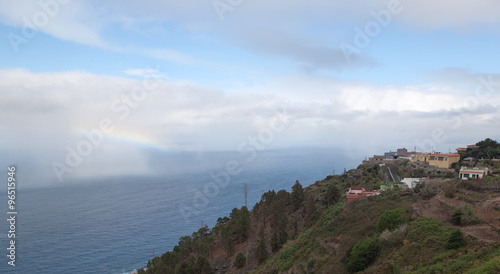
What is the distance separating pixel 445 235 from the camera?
44.7 ft

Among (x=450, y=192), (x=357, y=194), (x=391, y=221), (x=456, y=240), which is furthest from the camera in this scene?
(x=357, y=194)

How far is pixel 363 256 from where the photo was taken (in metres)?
14.4

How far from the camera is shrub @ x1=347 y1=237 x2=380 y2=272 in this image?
1427 cm

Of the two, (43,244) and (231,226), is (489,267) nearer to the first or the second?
(231,226)

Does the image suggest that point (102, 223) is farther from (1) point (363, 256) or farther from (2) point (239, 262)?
(1) point (363, 256)

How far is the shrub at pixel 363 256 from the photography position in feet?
46.8

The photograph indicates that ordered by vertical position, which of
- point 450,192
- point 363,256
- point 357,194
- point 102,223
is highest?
point 450,192

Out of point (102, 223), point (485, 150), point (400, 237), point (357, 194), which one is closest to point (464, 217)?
point (400, 237)

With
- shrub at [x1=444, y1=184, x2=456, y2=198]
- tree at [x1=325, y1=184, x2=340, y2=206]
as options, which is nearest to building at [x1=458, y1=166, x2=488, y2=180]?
shrub at [x1=444, y1=184, x2=456, y2=198]

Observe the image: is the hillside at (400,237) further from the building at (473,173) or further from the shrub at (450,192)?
the building at (473,173)

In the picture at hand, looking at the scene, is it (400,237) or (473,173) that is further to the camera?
(473,173)

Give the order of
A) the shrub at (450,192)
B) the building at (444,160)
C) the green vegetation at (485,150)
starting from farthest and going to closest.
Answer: the building at (444,160) → the green vegetation at (485,150) → the shrub at (450,192)

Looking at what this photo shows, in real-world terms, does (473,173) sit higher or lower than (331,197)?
higher

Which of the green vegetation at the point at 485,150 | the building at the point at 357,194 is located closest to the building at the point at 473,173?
the building at the point at 357,194
